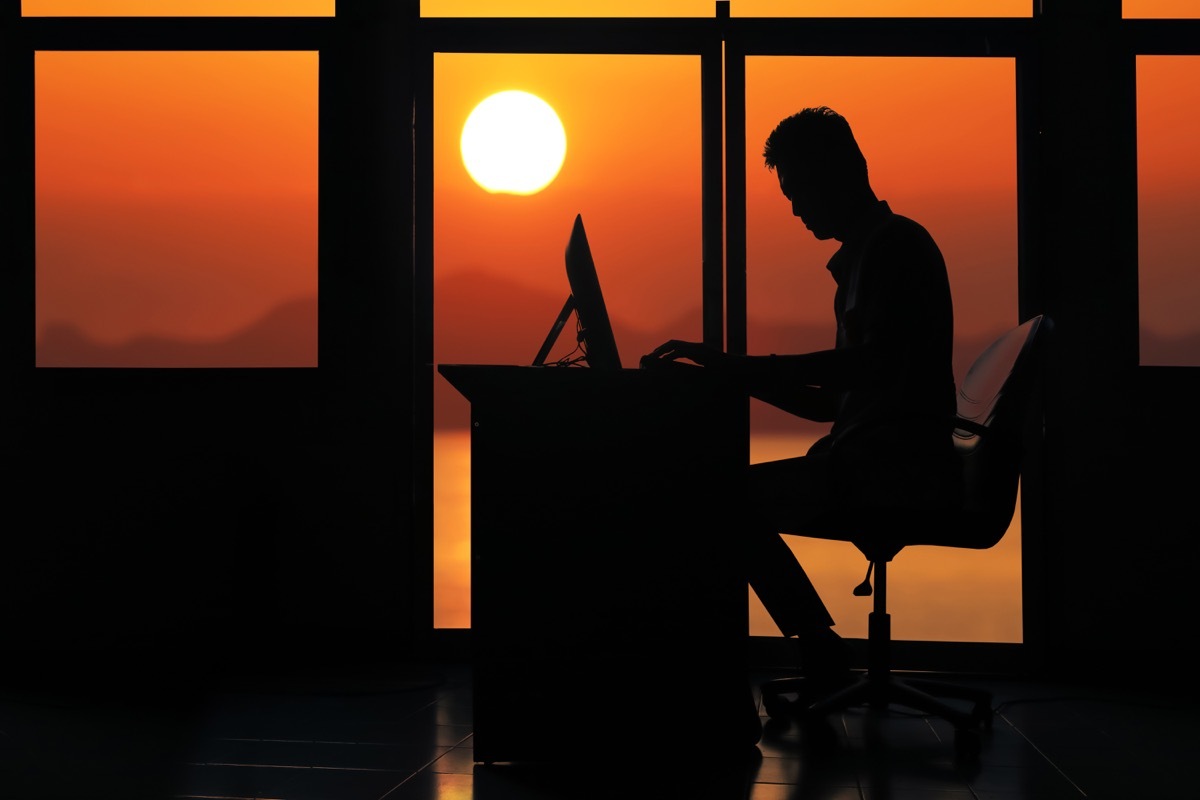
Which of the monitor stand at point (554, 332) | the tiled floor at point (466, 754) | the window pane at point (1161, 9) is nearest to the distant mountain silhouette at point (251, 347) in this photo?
the tiled floor at point (466, 754)

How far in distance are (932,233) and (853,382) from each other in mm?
1315

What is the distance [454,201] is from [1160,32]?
7.78 ft

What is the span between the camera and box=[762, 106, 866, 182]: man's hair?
273 cm

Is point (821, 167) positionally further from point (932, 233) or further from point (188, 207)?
point (188, 207)

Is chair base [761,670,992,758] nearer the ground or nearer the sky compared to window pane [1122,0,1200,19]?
nearer the ground

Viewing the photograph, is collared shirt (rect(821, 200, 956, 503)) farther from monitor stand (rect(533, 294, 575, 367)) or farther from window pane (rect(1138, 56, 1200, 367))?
window pane (rect(1138, 56, 1200, 367))

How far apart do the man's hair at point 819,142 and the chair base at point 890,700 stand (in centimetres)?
125

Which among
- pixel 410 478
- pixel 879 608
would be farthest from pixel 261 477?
pixel 879 608

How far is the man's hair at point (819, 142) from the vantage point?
107 inches

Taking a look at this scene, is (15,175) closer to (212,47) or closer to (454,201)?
(212,47)

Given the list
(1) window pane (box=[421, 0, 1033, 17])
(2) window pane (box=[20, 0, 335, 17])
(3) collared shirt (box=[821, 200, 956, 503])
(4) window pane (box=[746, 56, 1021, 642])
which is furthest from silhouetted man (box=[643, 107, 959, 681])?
(2) window pane (box=[20, 0, 335, 17])

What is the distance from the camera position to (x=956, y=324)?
364 centimetres

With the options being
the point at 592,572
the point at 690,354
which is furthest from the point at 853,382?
the point at 592,572

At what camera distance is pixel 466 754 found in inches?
98.7
